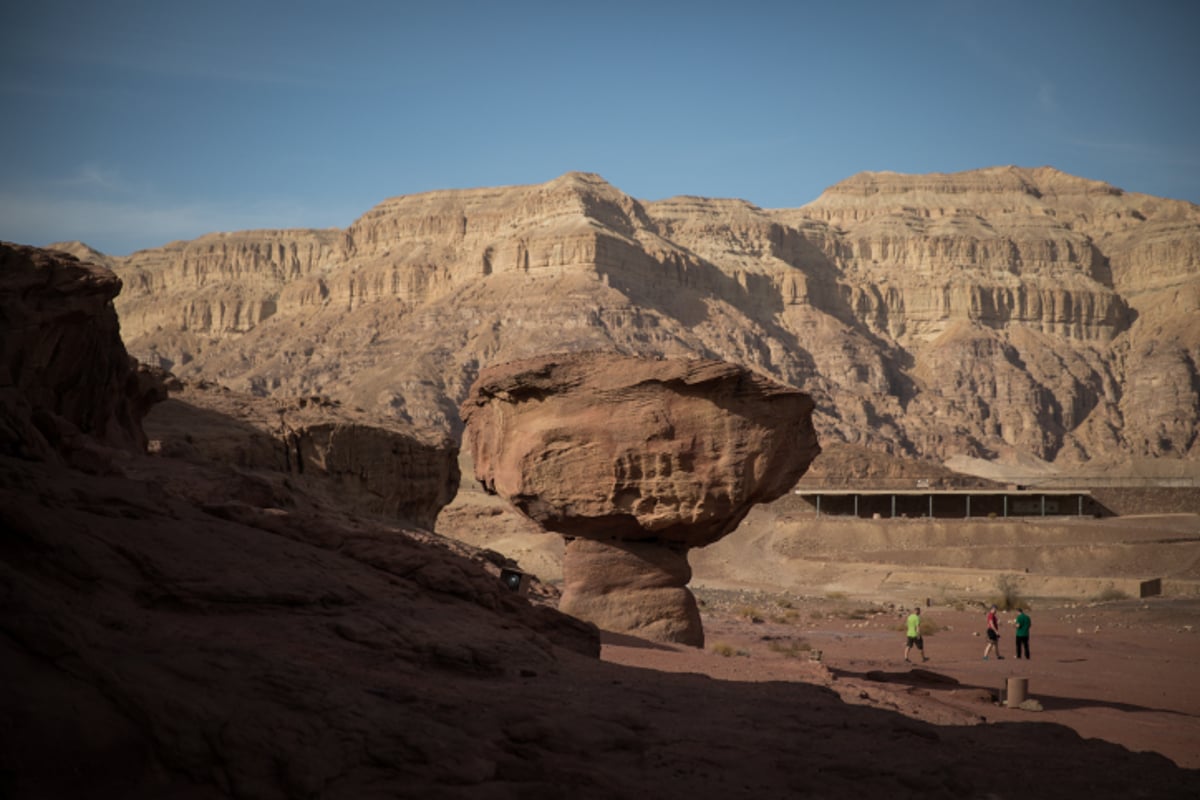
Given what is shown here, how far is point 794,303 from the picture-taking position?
129 metres

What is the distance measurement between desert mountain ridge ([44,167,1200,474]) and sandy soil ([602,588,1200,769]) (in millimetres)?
61941

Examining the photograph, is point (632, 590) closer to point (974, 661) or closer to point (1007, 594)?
point (974, 661)

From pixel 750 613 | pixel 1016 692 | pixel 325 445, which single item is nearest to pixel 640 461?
pixel 1016 692

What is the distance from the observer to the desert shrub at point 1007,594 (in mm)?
35188

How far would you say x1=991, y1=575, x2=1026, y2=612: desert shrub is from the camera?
35188 millimetres

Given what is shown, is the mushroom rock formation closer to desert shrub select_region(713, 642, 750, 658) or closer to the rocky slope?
desert shrub select_region(713, 642, 750, 658)

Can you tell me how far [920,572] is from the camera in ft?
142

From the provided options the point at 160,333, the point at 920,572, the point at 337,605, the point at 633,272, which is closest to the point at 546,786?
the point at 337,605

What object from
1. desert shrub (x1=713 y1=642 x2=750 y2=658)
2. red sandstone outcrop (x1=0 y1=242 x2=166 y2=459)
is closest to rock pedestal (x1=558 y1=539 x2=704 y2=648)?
desert shrub (x1=713 y1=642 x2=750 y2=658)

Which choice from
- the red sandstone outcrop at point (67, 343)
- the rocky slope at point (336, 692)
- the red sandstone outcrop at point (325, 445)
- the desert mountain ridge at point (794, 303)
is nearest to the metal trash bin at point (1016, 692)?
the rocky slope at point (336, 692)

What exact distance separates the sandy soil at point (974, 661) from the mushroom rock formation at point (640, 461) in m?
1.53

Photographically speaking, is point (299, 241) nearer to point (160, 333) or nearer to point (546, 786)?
point (160, 333)

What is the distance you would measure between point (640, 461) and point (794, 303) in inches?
4507

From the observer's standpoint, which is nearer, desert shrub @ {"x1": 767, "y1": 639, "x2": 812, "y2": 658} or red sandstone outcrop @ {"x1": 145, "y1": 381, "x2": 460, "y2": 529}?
desert shrub @ {"x1": 767, "y1": 639, "x2": 812, "y2": 658}
